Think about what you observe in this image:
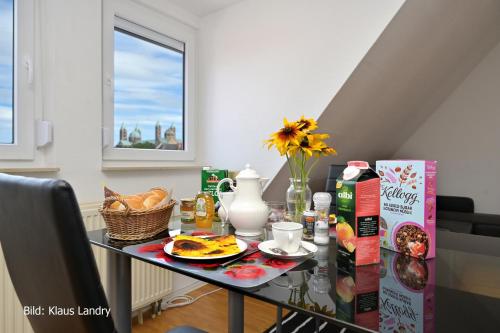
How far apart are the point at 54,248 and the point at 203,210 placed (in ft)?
1.87

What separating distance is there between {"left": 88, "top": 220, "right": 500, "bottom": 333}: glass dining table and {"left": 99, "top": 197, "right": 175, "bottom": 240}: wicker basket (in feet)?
0.13

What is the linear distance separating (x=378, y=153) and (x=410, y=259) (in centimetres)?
255

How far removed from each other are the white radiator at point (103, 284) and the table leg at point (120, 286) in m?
0.74

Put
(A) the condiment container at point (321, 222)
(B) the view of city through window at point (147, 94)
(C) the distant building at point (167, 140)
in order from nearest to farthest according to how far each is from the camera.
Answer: (A) the condiment container at point (321, 222), (B) the view of city through window at point (147, 94), (C) the distant building at point (167, 140)

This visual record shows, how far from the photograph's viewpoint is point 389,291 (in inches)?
22.4

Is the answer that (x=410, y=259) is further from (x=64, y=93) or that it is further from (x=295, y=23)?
(x=64, y=93)

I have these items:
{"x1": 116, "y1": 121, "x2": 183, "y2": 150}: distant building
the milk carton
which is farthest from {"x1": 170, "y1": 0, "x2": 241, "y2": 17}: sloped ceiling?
the milk carton

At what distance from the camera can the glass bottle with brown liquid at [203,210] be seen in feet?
3.50

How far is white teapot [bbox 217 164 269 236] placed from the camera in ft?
3.07

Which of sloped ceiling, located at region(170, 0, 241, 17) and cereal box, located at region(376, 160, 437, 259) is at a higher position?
sloped ceiling, located at region(170, 0, 241, 17)

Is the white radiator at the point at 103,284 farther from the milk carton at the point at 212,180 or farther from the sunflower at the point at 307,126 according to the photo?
the sunflower at the point at 307,126

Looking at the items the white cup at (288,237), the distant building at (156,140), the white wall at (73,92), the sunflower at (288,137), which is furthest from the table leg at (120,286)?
the distant building at (156,140)

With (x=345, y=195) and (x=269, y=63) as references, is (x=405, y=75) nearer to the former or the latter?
(x=269, y=63)

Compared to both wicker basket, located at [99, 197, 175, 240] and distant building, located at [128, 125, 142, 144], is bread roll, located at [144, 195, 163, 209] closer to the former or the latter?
wicker basket, located at [99, 197, 175, 240]
